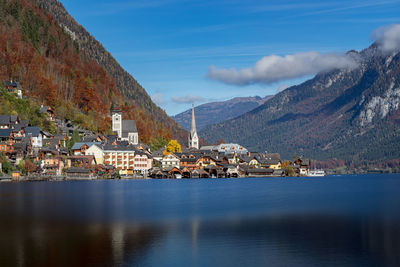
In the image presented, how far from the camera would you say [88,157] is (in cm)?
14475

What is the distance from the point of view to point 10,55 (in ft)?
572

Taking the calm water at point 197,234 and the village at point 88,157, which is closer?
the calm water at point 197,234

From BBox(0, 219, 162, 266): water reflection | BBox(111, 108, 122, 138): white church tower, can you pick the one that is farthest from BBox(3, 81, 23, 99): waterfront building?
BBox(0, 219, 162, 266): water reflection

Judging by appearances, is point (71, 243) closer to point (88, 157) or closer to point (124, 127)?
point (88, 157)

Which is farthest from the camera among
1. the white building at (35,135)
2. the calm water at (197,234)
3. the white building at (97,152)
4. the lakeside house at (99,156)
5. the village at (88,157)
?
the white building at (97,152)

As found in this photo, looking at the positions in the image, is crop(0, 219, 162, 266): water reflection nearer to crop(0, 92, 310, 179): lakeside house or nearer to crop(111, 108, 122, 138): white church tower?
crop(0, 92, 310, 179): lakeside house

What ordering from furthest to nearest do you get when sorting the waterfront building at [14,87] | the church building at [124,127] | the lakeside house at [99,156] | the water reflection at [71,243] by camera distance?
the church building at [124,127] < the waterfront building at [14,87] < the lakeside house at [99,156] < the water reflection at [71,243]

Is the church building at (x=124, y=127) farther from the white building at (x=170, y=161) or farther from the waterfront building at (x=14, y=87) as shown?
the waterfront building at (x=14, y=87)

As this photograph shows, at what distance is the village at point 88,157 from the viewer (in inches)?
4990

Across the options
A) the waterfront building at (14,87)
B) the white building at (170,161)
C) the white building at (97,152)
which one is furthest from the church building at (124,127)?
the waterfront building at (14,87)

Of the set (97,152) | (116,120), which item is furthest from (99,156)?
(116,120)

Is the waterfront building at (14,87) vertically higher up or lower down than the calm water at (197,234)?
higher up

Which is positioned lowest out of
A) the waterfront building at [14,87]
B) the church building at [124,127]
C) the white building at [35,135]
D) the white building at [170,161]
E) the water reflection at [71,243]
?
the water reflection at [71,243]

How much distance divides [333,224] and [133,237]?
1806cm
